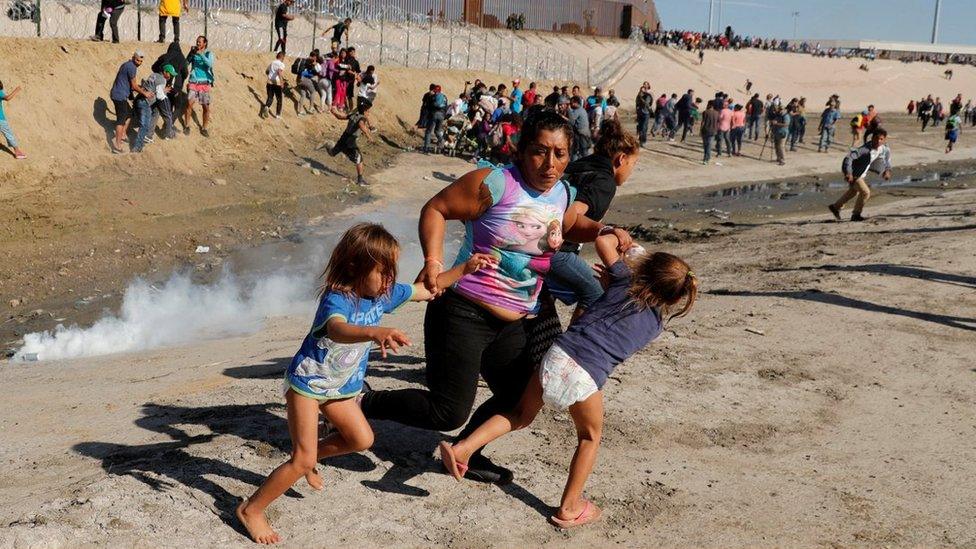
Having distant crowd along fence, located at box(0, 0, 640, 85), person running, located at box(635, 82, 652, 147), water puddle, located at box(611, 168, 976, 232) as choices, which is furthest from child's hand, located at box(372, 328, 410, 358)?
person running, located at box(635, 82, 652, 147)

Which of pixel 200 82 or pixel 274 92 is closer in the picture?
pixel 200 82

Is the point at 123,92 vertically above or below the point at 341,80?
below

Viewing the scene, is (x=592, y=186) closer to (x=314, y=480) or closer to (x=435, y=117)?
(x=314, y=480)

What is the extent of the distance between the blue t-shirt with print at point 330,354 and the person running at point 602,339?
67cm

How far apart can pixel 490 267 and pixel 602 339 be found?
0.61 meters

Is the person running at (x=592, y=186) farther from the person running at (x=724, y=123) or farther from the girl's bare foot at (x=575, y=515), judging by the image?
the person running at (x=724, y=123)

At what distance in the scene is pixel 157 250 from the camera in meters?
13.6

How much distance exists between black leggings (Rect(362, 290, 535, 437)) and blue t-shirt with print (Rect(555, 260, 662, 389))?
0.30 metres

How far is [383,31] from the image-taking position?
3228cm

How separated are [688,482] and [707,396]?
1364mm

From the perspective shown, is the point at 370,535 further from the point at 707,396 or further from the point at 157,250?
the point at 157,250

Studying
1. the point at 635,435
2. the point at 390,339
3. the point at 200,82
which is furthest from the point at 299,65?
the point at 390,339

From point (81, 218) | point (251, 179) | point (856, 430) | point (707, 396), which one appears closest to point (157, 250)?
point (81, 218)

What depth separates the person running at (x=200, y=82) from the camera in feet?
59.3
